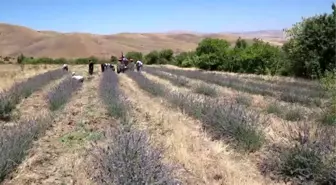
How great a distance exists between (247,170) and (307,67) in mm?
26368

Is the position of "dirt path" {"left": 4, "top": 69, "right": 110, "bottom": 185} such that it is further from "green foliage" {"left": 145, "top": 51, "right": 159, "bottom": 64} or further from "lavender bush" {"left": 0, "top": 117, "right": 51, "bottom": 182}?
"green foliage" {"left": 145, "top": 51, "right": 159, "bottom": 64}

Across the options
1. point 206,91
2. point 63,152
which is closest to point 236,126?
point 63,152

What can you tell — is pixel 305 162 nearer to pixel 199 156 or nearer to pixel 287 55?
pixel 199 156

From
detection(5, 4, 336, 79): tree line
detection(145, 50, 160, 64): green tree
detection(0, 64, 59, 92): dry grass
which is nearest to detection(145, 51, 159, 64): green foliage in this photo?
detection(145, 50, 160, 64): green tree

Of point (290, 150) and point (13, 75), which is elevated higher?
point (290, 150)

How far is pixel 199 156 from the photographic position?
300 inches

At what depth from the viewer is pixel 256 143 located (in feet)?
26.9

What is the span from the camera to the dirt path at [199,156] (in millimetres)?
6703

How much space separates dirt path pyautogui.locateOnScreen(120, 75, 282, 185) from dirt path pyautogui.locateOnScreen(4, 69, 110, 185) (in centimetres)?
130

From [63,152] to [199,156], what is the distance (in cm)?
230

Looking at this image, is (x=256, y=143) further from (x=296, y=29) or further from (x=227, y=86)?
(x=296, y=29)

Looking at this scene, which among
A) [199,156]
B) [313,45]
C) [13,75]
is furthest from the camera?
[13,75]

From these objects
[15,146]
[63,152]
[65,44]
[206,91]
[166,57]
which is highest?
[15,146]

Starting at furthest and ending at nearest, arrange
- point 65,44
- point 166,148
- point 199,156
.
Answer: point 65,44 → point 166,148 → point 199,156
